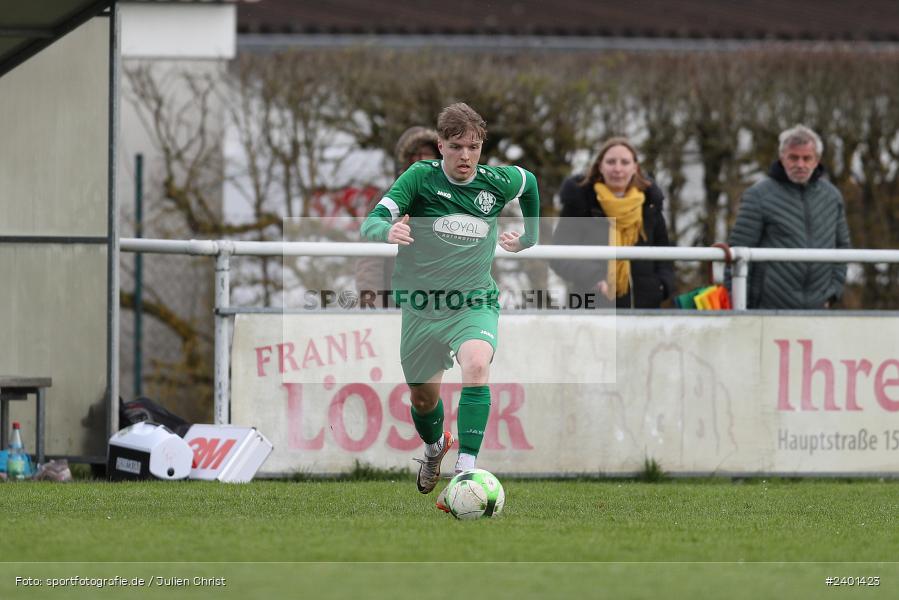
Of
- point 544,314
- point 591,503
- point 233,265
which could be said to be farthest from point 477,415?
point 233,265

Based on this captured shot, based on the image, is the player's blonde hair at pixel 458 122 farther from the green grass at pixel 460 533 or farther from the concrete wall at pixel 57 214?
the concrete wall at pixel 57 214

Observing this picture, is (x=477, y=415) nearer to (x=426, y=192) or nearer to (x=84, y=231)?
(x=426, y=192)

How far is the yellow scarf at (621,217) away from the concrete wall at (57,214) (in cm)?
337

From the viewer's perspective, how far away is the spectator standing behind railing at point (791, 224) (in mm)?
10852

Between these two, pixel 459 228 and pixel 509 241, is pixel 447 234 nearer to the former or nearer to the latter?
pixel 459 228

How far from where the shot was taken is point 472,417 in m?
7.76

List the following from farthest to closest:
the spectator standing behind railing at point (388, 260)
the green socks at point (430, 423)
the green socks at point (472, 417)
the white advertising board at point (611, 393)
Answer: the white advertising board at point (611, 393) < the spectator standing behind railing at point (388, 260) < the green socks at point (430, 423) < the green socks at point (472, 417)

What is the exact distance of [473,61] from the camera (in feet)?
56.3

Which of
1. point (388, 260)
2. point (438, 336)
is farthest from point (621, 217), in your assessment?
point (438, 336)

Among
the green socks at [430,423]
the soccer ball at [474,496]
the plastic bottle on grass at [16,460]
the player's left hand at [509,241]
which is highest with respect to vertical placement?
the player's left hand at [509,241]

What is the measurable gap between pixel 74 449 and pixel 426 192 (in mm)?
3570

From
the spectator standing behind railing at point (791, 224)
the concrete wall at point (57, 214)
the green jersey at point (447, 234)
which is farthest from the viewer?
the spectator standing behind railing at point (791, 224)

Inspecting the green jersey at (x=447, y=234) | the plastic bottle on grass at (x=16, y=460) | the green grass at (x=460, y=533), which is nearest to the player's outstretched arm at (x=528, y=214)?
the green jersey at (x=447, y=234)

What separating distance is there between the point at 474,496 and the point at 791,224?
4.55 metres
